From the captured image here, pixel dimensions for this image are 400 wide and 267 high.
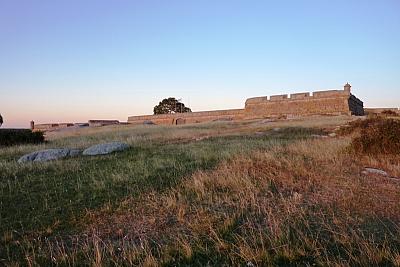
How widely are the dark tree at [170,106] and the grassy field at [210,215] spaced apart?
61545mm

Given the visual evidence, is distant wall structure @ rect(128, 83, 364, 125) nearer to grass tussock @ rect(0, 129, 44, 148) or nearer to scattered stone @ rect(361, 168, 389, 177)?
grass tussock @ rect(0, 129, 44, 148)

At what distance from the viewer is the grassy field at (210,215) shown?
10.8ft

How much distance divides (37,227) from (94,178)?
8.35 ft

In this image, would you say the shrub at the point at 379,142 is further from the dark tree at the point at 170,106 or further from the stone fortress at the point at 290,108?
the dark tree at the point at 170,106

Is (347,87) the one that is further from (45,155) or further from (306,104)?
(45,155)

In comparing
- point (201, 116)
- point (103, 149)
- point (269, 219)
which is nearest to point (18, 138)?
point (103, 149)

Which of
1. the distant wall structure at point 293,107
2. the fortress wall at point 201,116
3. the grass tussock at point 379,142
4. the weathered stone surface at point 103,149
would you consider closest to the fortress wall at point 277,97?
the distant wall structure at point 293,107

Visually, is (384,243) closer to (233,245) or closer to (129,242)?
(233,245)

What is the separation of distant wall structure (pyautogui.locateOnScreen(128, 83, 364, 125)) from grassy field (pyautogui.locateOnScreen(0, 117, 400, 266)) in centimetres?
2868

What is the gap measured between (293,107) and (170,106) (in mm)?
35915

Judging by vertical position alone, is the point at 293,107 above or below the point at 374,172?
above

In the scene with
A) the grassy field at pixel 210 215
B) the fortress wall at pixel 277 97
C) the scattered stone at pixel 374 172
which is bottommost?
the grassy field at pixel 210 215

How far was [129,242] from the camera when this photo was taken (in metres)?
3.79

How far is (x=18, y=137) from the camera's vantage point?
54.8 ft
